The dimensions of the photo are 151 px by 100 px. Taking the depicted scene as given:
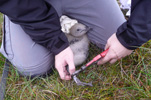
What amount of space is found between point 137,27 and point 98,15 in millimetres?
534

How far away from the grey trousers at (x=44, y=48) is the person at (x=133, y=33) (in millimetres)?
358

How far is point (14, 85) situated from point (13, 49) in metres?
0.31

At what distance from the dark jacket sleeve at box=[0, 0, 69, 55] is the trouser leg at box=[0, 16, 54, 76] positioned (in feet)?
0.42

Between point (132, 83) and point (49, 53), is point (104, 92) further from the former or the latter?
point (49, 53)

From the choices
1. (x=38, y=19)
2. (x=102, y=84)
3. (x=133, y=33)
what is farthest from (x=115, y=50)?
(x=38, y=19)

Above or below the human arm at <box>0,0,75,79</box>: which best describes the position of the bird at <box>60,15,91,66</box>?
below

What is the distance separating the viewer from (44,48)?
1.54 meters

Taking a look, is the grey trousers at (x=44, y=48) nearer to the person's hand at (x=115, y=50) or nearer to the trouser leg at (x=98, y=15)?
the trouser leg at (x=98, y=15)

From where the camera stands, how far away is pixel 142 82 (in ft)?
4.16

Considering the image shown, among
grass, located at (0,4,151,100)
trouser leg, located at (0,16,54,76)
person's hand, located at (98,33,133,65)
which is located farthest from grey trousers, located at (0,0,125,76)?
person's hand, located at (98,33,133,65)

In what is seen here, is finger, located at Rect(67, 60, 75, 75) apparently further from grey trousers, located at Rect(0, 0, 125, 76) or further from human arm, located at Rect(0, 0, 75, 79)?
grey trousers, located at Rect(0, 0, 125, 76)

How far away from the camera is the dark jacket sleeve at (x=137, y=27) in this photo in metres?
1.06

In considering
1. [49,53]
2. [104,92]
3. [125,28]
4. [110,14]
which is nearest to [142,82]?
[104,92]

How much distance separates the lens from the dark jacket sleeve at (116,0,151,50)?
1.06 metres
